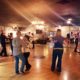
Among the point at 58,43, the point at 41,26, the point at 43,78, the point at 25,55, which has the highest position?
the point at 41,26

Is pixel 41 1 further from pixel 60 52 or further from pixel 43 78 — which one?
pixel 43 78

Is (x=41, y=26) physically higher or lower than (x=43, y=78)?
higher

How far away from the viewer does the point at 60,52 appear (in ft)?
22.1

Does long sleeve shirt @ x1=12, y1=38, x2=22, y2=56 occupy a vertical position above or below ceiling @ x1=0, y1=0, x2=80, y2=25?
below

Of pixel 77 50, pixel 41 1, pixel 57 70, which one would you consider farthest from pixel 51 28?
pixel 57 70

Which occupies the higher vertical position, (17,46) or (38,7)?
(38,7)

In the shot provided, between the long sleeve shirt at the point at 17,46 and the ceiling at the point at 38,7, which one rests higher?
the ceiling at the point at 38,7

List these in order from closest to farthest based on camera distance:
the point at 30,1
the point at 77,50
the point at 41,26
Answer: the point at 30,1, the point at 77,50, the point at 41,26

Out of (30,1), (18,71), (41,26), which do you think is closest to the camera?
(18,71)

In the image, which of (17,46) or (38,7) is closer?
(17,46)

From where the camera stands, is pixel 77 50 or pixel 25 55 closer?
pixel 25 55

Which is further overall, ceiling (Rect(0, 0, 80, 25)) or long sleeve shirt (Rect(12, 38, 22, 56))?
ceiling (Rect(0, 0, 80, 25))

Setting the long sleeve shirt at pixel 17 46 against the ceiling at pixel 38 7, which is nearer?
the long sleeve shirt at pixel 17 46

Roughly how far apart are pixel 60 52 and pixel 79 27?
18832 millimetres
